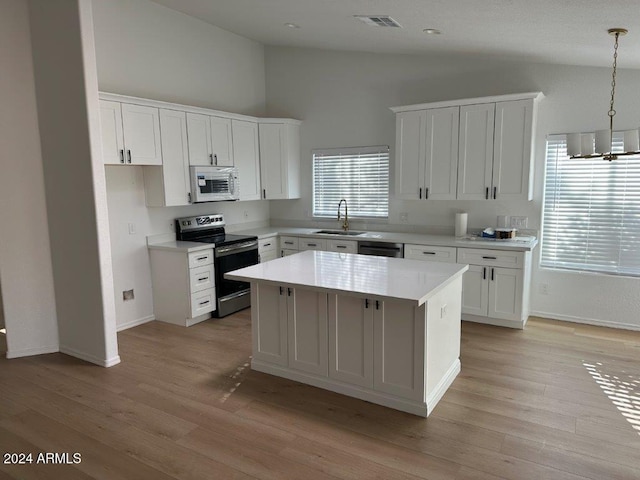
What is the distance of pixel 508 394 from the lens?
3291 mm

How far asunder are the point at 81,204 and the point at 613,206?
5170 mm

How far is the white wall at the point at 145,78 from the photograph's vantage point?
456cm

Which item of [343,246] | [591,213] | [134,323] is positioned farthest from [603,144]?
[134,323]


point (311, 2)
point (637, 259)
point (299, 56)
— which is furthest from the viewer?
point (299, 56)

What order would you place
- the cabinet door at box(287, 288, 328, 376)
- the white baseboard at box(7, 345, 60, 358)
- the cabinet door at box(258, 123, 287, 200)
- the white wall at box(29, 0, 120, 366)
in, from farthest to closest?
the cabinet door at box(258, 123, 287, 200), the white baseboard at box(7, 345, 60, 358), the white wall at box(29, 0, 120, 366), the cabinet door at box(287, 288, 328, 376)

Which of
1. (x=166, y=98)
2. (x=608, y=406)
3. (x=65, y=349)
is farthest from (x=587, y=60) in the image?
(x=65, y=349)

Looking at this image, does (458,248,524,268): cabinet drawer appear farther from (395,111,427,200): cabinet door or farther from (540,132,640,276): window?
(395,111,427,200): cabinet door

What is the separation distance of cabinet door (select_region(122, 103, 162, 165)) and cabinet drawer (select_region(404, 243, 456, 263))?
293cm

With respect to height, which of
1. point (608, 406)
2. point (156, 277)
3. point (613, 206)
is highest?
point (613, 206)

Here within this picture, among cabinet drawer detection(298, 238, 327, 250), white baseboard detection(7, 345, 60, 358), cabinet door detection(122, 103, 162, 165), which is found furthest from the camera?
cabinet drawer detection(298, 238, 327, 250)

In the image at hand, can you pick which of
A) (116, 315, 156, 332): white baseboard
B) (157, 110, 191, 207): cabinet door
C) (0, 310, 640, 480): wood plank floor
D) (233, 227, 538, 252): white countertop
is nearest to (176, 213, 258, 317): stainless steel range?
(233, 227, 538, 252): white countertop

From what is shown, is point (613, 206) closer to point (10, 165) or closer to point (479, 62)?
point (479, 62)

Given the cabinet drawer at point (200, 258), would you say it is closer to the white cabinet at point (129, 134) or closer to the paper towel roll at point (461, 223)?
the white cabinet at point (129, 134)

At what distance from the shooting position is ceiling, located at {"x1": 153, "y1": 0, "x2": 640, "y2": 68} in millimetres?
2910
